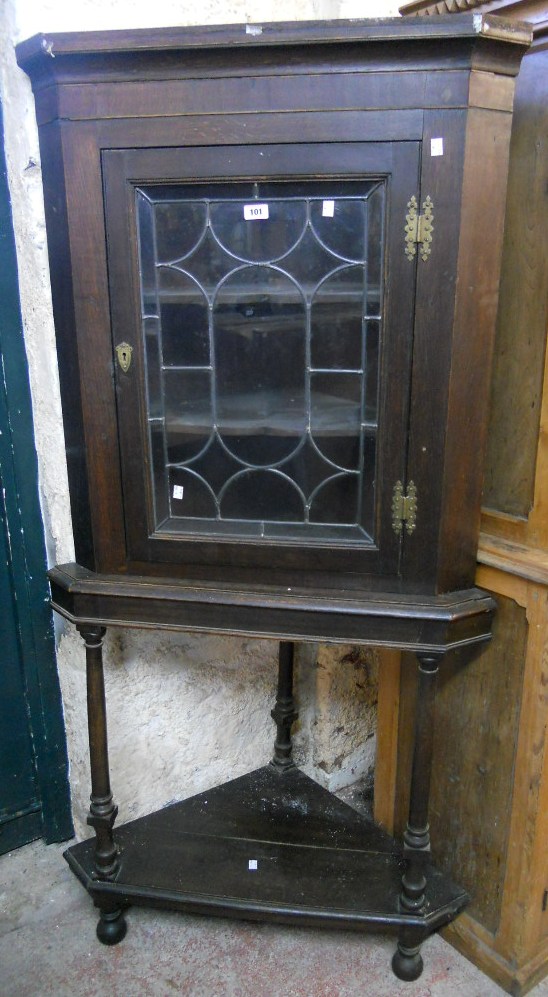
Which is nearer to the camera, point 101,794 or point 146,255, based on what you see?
point 146,255

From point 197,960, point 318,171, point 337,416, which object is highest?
point 318,171

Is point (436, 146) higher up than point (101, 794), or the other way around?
point (436, 146)

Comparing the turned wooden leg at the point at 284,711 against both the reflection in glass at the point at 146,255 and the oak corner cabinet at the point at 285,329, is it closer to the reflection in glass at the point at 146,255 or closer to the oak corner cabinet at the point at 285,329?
the oak corner cabinet at the point at 285,329

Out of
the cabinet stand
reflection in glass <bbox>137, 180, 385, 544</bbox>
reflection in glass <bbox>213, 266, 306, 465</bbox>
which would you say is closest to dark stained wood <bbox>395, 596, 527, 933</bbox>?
the cabinet stand

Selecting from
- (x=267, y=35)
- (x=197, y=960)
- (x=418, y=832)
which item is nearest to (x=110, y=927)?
(x=197, y=960)

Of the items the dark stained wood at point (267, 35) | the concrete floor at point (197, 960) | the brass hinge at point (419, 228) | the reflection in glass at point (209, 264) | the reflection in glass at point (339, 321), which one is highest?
the dark stained wood at point (267, 35)

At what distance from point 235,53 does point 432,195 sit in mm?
375

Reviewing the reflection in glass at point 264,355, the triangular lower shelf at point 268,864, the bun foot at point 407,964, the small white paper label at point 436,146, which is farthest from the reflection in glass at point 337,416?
the bun foot at point 407,964

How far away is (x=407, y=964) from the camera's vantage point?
4.97ft

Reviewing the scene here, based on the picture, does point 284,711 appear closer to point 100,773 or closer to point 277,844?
point 277,844

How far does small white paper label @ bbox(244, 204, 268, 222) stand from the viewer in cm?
123

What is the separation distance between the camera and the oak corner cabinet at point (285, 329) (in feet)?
3.79

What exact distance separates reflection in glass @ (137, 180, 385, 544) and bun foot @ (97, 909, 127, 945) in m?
0.87

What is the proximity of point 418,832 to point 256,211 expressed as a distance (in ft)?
3.91
